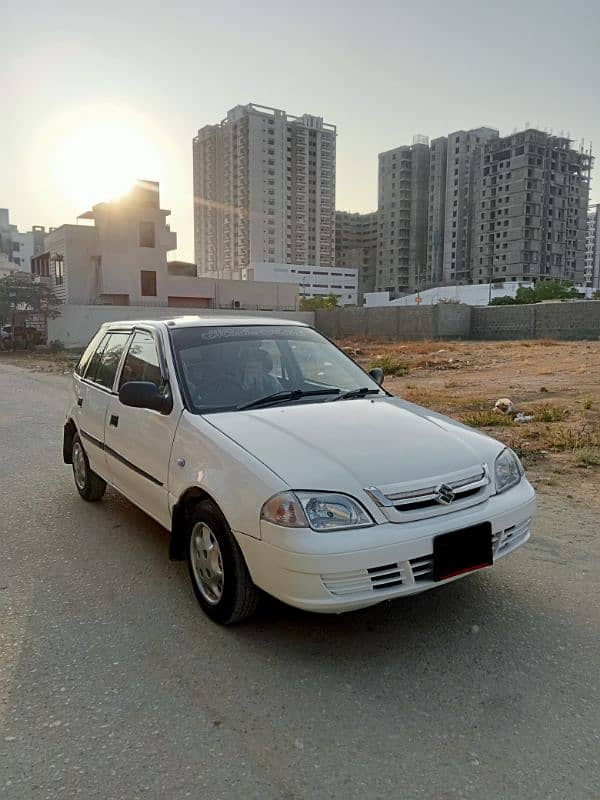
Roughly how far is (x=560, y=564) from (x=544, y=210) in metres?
123

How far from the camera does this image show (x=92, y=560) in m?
4.09

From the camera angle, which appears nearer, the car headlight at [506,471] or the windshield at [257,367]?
the car headlight at [506,471]

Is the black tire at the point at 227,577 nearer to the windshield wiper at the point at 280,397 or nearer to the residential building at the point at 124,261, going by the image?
the windshield wiper at the point at 280,397

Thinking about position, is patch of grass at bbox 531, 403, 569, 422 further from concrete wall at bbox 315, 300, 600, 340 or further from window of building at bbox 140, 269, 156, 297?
window of building at bbox 140, 269, 156, 297

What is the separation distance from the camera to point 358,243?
506 ft

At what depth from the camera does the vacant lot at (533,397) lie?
6258 millimetres

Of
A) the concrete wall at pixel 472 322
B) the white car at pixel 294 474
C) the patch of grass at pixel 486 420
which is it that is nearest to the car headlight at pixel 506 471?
the white car at pixel 294 474

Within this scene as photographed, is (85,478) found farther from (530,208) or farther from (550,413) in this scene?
(530,208)

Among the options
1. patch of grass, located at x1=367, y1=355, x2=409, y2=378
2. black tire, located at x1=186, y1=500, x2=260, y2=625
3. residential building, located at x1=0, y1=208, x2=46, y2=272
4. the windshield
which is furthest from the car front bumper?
residential building, located at x1=0, y1=208, x2=46, y2=272

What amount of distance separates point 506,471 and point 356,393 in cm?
115

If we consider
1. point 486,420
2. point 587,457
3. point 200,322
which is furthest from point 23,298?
point 587,457

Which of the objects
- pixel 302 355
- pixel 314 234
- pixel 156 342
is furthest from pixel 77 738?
pixel 314 234

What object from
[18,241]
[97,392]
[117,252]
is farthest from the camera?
[18,241]

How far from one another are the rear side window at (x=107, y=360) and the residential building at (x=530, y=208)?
11671cm
